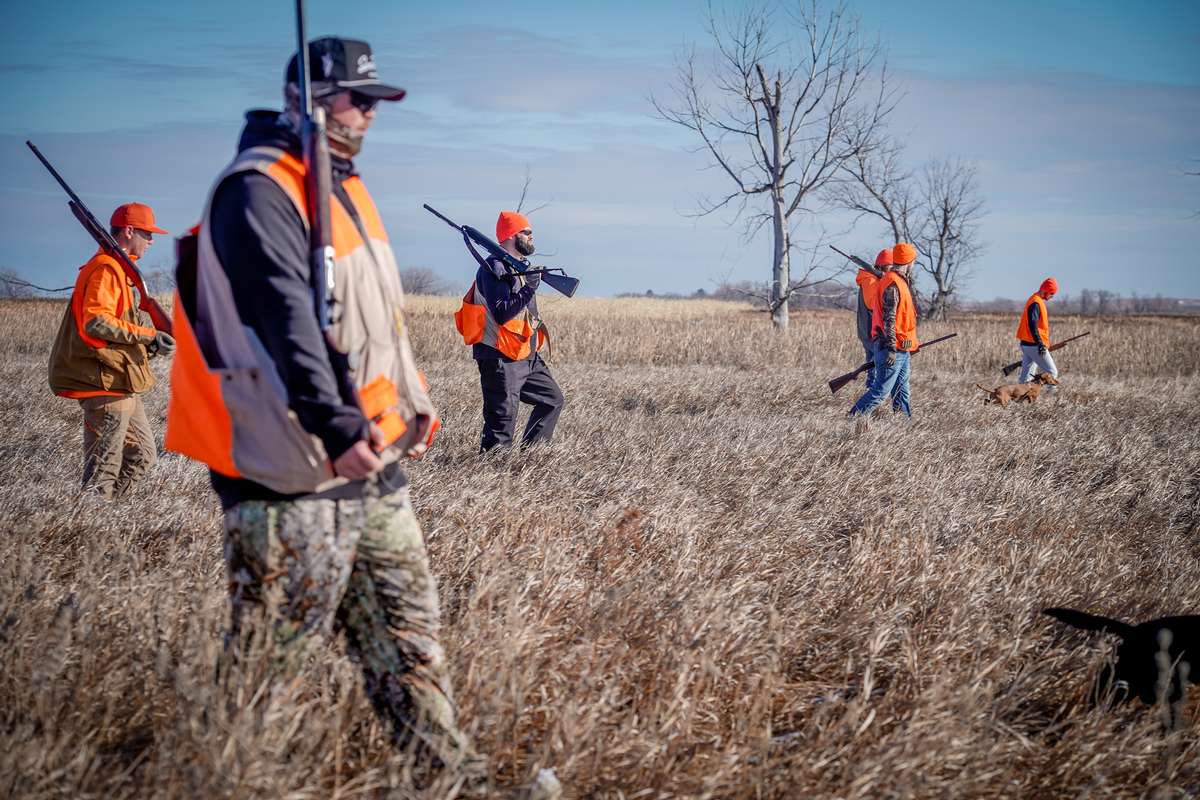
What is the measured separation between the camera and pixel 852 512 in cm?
529

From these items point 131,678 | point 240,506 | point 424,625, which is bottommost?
point 131,678

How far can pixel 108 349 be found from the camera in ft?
16.1

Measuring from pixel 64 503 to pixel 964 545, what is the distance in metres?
4.46

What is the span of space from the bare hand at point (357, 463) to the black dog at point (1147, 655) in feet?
8.55

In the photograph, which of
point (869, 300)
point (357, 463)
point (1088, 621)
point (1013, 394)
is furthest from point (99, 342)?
point (1013, 394)

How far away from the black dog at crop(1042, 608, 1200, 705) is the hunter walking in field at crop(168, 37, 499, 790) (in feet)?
7.68

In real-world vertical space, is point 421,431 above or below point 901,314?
below

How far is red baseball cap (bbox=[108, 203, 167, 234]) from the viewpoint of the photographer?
495 cm

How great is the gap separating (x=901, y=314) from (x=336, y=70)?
28.9 ft

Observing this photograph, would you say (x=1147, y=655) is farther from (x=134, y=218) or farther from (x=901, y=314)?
(x=901, y=314)

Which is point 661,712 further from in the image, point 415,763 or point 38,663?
point 38,663

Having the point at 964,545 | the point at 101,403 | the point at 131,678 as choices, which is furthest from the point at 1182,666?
the point at 101,403

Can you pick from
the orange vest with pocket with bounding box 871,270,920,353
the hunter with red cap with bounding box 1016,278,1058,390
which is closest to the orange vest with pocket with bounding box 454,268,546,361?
the orange vest with pocket with bounding box 871,270,920,353

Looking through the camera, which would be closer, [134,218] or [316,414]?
[316,414]
